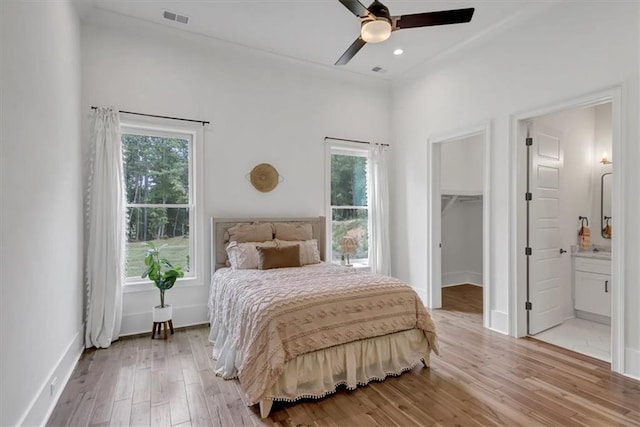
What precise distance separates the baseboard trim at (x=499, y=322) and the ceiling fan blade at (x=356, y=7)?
11.6ft

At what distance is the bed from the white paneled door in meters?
1.78

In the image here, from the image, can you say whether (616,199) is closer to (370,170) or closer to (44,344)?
(370,170)

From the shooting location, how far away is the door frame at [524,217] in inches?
111

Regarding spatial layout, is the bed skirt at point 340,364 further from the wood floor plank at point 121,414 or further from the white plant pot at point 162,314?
the white plant pot at point 162,314

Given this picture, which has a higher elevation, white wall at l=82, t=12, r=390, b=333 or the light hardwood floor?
white wall at l=82, t=12, r=390, b=333

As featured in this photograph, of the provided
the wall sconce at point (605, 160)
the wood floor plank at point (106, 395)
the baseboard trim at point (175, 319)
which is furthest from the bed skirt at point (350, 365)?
the wall sconce at point (605, 160)

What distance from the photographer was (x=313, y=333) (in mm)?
2441

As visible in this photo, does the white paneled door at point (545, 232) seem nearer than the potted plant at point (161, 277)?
Answer: No

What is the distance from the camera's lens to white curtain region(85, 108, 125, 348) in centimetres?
346

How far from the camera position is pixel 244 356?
2.41 meters

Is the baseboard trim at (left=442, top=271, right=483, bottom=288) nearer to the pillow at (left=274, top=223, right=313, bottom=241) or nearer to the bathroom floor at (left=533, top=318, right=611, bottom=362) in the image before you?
the bathroom floor at (left=533, top=318, right=611, bottom=362)

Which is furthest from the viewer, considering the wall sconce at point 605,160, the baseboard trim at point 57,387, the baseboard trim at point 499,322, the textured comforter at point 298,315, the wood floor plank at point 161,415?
the wall sconce at point 605,160

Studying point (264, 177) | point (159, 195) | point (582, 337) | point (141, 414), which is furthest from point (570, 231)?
Answer: point (159, 195)

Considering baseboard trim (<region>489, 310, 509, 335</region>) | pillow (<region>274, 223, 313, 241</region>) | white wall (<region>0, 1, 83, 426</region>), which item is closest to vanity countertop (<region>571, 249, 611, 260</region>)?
baseboard trim (<region>489, 310, 509, 335</region>)
